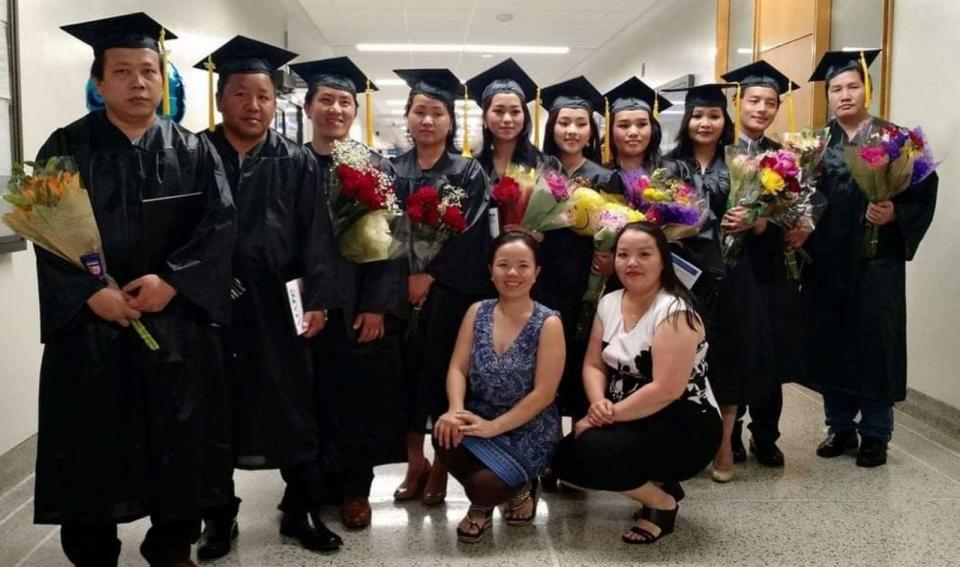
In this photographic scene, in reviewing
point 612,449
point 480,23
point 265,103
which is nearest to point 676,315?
point 612,449

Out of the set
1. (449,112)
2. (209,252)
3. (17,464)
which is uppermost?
(449,112)

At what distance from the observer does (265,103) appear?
228 cm

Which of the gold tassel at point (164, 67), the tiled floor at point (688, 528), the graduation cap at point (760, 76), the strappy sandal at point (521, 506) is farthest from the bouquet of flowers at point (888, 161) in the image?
the gold tassel at point (164, 67)

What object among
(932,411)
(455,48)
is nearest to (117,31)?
(932,411)

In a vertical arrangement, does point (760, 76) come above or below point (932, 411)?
above

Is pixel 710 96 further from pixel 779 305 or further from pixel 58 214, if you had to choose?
pixel 58 214

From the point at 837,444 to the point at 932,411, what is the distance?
2.46 ft

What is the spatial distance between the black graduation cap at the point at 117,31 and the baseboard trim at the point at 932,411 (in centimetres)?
362

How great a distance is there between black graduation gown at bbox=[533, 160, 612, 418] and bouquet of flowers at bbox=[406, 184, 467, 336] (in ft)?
1.30

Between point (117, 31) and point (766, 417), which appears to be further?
point (766, 417)

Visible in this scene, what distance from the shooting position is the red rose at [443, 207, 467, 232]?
8.13 feet

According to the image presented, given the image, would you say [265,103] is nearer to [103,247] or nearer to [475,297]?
[103,247]

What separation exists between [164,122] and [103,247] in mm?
387

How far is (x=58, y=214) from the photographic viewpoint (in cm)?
184
